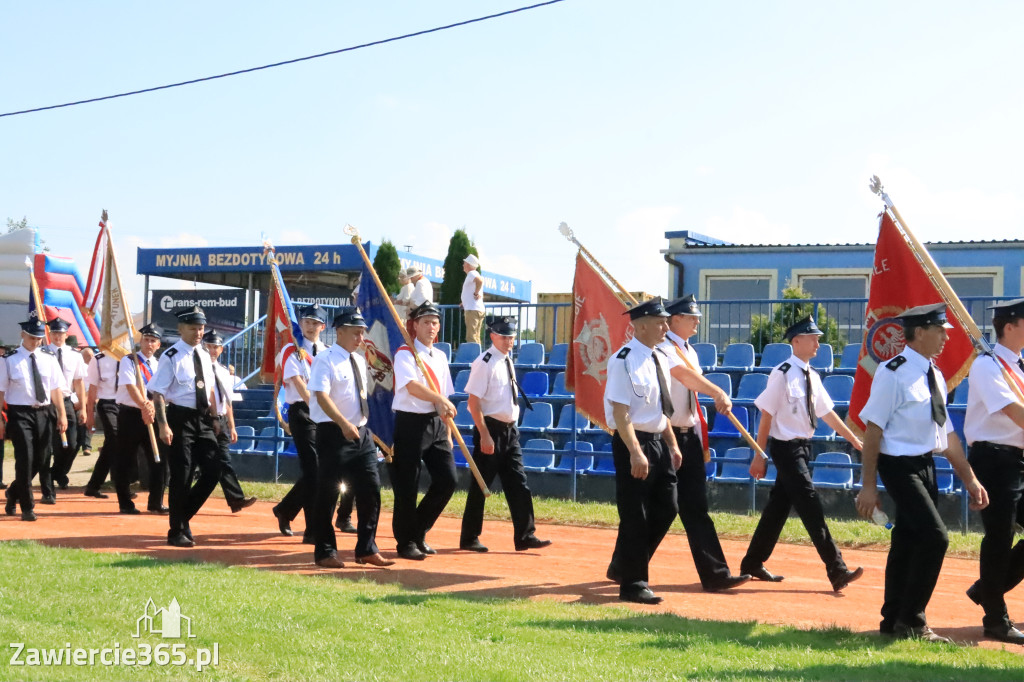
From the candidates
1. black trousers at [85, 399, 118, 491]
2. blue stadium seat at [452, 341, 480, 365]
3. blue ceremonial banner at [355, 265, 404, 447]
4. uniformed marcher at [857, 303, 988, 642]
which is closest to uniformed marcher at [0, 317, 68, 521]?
black trousers at [85, 399, 118, 491]

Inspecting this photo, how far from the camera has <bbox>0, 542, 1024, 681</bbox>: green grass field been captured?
600 centimetres

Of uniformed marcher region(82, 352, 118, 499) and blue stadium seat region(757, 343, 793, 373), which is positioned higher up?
blue stadium seat region(757, 343, 793, 373)

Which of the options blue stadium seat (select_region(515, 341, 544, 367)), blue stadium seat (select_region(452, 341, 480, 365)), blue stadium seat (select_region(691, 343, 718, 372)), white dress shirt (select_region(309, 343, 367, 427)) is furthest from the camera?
blue stadium seat (select_region(452, 341, 480, 365))

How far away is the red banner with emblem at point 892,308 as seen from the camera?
343 inches

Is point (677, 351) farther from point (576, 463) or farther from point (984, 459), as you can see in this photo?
point (576, 463)

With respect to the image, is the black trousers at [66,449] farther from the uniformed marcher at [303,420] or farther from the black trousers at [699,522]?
the black trousers at [699,522]

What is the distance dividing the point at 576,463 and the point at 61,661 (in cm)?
1064

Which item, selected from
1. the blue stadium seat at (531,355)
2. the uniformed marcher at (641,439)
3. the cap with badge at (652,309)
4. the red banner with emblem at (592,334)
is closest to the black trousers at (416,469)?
the red banner with emblem at (592,334)

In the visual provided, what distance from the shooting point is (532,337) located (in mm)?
19359

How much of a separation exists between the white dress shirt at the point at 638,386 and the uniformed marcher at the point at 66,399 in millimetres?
8144

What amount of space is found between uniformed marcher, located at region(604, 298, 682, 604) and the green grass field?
0.51m

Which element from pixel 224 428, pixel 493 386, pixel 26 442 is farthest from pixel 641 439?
pixel 26 442

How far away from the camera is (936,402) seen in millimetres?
7074

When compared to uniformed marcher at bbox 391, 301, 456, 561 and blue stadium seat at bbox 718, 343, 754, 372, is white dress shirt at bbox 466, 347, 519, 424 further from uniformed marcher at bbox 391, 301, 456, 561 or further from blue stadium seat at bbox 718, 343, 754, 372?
blue stadium seat at bbox 718, 343, 754, 372
